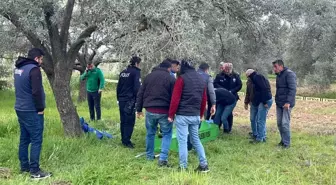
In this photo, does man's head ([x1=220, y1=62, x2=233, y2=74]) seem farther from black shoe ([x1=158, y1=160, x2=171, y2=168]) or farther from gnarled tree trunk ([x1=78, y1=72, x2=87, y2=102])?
gnarled tree trunk ([x1=78, y1=72, x2=87, y2=102])

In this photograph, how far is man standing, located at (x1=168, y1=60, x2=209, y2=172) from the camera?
659 centimetres

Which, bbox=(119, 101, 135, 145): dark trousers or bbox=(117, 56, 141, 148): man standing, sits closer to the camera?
bbox=(117, 56, 141, 148): man standing

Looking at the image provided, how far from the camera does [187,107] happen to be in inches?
259

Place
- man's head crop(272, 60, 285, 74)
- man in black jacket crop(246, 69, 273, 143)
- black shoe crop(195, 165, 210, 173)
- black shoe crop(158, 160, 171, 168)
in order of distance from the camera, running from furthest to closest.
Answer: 1. man in black jacket crop(246, 69, 273, 143)
2. man's head crop(272, 60, 285, 74)
3. black shoe crop(158, 160, 171, 168)
4. black shoe crop(195, 165, 210, 173)

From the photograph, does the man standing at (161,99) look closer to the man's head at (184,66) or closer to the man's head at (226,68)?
the man's head at (184,66)

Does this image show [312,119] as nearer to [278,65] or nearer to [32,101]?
[278,65]

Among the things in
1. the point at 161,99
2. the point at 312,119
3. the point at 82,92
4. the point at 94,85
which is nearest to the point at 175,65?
the point at 161,99

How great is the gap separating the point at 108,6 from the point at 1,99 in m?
13.3

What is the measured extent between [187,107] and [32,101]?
2244 millimetres

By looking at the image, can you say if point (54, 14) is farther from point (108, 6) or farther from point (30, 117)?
point (30, 117)

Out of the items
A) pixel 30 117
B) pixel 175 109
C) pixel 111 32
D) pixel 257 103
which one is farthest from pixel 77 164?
pixel 257 103

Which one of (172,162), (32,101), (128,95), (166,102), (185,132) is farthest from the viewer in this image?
(128,95)

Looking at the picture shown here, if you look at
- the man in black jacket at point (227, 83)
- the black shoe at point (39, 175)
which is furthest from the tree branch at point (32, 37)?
the man in black jacket at point (227, 83)

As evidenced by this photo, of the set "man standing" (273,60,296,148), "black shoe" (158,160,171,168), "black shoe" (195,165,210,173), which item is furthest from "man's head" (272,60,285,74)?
"black shoe" (158,160,171,168)
